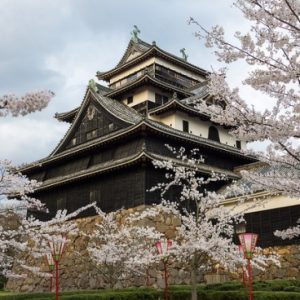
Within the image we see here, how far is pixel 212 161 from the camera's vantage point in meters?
28.8

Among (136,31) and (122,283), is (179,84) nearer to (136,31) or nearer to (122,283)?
(136,31)

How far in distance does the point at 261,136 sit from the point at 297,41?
1814mm

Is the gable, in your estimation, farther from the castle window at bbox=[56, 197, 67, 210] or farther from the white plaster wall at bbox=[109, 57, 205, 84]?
the white plaster wall at bbox=[109, 57, 205, 84]

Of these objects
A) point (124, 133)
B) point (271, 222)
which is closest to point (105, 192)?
point (124, 133)

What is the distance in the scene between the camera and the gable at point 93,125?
96.3ft

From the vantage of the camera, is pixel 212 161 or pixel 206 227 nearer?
pixel 206 227

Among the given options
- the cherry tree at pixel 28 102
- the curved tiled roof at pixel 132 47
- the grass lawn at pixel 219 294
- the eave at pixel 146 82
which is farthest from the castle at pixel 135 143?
the cherry tree at pixel 28 102

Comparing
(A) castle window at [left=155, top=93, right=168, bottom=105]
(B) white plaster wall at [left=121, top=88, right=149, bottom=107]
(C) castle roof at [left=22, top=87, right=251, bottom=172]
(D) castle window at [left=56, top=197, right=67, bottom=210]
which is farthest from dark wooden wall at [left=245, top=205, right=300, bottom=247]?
(B) white plaster wall at [left=121, top=88, right=149, bottom=107]

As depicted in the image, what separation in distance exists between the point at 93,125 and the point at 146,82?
5.14m

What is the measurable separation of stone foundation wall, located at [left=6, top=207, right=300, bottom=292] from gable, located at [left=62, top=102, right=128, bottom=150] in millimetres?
6149

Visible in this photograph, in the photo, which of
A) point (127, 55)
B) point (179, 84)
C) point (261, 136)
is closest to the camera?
point (261, 136)

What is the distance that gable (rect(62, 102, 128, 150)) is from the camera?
96.3ft

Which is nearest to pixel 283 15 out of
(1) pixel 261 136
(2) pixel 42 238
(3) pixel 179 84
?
(1) pixel 261 136

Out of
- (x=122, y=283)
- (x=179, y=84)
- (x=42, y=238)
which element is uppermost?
(x=179, y=84)
